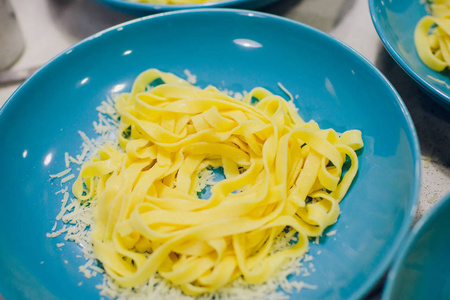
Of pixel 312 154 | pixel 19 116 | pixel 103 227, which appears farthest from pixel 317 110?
pixel 19 116

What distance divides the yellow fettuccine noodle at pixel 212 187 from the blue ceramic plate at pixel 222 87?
3.6 inches

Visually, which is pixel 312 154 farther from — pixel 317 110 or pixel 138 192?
pixel 138 192

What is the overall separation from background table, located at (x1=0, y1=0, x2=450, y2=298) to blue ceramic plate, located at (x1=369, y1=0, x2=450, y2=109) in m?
0.10

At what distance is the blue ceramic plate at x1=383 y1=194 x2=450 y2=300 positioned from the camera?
3.11ft

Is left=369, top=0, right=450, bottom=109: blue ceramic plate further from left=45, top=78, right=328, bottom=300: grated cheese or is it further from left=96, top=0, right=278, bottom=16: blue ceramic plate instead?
left=45, top=78, right=328, bottom=300: grated cheese

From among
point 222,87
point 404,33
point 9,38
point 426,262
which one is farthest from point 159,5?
point 426,262

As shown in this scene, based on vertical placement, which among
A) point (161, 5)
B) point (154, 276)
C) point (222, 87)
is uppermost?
point (161, 5)

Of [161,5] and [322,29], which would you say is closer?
[161,5]

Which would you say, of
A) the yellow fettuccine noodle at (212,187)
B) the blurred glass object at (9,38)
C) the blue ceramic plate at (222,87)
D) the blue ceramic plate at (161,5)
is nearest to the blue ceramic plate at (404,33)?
the blue ceramic plate at (222,87)

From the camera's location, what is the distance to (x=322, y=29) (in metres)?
2.00

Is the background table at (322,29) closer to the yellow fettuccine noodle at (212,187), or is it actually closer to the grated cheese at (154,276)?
the yellow fettuccine noodle at (212,187)

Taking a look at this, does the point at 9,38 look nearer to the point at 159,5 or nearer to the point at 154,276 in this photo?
the point at 159,5

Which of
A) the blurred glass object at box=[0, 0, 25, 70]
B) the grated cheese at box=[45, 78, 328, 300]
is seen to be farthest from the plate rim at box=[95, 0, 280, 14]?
the grated cheese at box=[45, 78, 328, 300]

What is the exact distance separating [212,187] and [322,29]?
1107 millimetres
